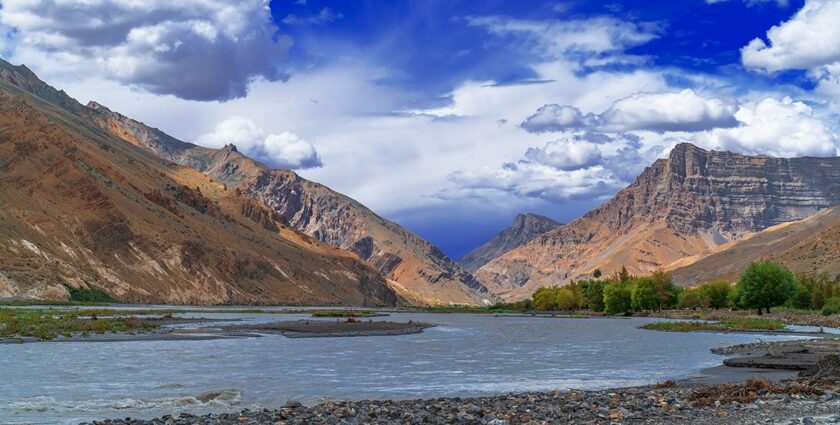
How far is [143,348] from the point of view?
64.3 m

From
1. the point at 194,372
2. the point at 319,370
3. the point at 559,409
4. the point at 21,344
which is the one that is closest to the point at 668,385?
the point at 559,409

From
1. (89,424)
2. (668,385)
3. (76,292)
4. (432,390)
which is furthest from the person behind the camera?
(76,292)

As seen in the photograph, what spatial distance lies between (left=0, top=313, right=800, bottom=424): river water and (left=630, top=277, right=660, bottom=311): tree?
112 meters

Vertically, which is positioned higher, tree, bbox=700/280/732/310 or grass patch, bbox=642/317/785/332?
tree, bbox=700/280/732/310

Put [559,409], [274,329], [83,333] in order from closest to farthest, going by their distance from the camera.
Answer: [559,409] → [83,333] → [274,329]

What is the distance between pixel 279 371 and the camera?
48.3m

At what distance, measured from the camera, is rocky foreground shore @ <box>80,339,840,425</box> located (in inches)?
1022

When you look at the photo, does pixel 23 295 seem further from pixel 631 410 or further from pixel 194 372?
pixel 631 410

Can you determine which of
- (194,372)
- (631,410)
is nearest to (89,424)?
(631,410)

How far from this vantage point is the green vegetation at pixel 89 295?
170m

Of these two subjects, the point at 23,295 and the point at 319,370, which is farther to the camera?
the point at 23,295

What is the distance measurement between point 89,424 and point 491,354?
4292 centimetres

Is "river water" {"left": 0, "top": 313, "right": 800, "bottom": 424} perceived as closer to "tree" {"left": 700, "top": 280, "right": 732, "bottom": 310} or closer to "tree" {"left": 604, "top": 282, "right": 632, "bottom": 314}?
"tree" {"left": 700, "top": 280, "right": 732, "bottom": 310}

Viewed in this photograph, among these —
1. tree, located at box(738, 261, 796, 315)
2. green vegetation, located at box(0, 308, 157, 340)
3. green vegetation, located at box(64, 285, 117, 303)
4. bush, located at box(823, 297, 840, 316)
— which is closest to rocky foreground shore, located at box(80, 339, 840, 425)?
green vegetation, located at box(0, 308, 157, 340)
